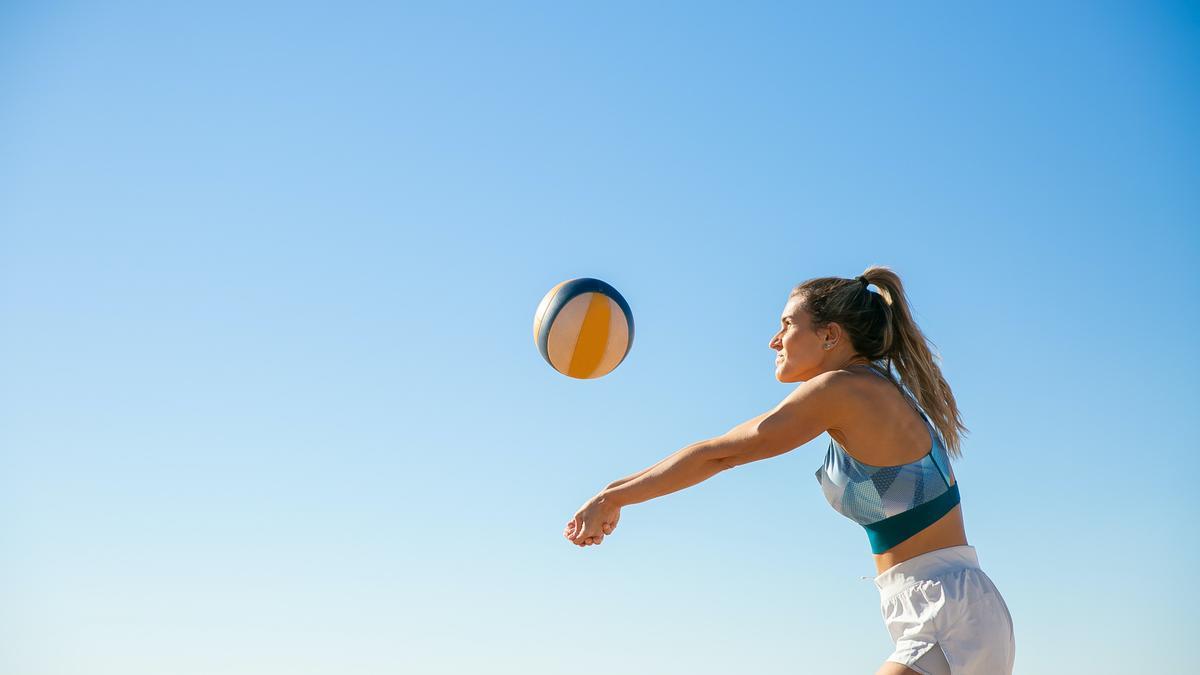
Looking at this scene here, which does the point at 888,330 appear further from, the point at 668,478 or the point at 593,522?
the point at 593,522

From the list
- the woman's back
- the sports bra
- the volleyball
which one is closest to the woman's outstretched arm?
the woman's back

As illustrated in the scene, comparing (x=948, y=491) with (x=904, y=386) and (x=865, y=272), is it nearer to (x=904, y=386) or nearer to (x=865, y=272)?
(x=904, y=386)

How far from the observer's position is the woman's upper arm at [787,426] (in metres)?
4.89

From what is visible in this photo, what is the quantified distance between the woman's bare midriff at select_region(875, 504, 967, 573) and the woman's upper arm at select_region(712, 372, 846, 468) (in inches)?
23.4

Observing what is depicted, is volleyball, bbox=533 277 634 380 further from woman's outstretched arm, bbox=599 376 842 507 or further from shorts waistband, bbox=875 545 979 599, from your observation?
shorts waistband, bbox=875 545 979 599

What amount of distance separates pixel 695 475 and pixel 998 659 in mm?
1362

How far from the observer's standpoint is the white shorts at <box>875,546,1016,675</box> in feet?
15.6

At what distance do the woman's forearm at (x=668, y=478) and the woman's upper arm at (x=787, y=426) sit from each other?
64mm

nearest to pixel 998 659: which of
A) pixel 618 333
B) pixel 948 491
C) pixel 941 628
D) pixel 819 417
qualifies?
pixel 941 628

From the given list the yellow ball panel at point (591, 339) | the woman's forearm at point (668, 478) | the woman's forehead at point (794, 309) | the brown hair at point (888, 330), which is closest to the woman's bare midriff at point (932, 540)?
the brown hair at point (888, 330)

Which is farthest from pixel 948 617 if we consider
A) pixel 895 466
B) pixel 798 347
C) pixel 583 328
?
pixel 583 328

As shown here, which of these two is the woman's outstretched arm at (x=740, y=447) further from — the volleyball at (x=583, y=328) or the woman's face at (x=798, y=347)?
the volleyball at (x=583, y=328)

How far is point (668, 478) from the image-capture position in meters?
4.86

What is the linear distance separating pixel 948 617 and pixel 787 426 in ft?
3.14
